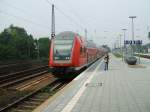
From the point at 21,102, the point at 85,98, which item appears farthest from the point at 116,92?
the point at 21,102

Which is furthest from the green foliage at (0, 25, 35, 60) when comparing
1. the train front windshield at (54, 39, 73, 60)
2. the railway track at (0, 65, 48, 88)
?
the train front windshield at (54, 39, 73, 60)

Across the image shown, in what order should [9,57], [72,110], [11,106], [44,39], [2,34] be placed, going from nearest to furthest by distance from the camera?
1. [72,110]
2. [11,106]
3. [9,57]
4. [2,34]
5. [44,39]

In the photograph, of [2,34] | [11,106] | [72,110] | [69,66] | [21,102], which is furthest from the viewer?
[2,34]

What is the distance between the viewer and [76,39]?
23.8m

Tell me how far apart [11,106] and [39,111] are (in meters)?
3.48

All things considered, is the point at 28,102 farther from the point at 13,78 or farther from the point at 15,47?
the point at 15,47

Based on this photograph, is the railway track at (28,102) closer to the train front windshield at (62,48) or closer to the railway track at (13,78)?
the railway track at (13,78)

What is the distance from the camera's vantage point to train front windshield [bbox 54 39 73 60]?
2305cm

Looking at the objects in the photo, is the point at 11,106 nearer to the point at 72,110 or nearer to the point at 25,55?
the point at 72,110

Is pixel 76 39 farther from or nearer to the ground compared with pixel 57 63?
farther from the ground

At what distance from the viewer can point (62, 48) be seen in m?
23.4

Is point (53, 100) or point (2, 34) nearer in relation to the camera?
point (53, 100)

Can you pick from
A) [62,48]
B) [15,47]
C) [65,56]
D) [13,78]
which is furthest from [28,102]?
[15,47]

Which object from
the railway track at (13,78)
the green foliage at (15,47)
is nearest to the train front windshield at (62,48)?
the railway track at (13,78)
